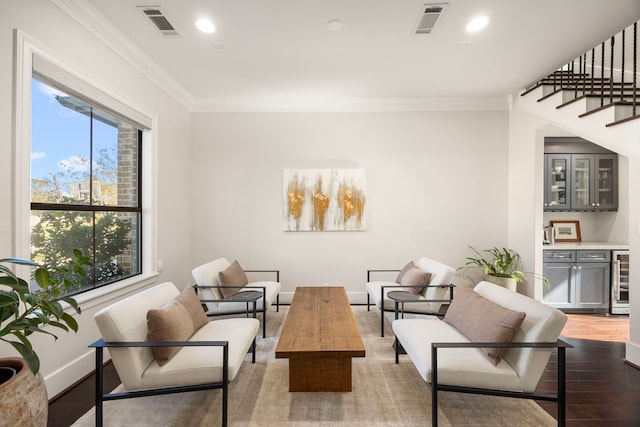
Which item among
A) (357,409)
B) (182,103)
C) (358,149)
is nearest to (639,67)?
(358,149)

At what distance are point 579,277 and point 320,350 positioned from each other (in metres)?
4.14

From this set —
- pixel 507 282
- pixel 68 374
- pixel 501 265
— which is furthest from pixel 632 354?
pixel 68 374

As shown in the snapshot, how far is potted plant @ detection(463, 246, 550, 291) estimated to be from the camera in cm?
433

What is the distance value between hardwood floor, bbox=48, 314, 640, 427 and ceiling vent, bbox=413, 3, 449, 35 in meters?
3.11

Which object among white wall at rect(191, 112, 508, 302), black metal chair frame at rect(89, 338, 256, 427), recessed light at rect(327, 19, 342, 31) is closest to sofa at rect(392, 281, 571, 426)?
black metal chair frame at rect(89, 338, 256, 427)

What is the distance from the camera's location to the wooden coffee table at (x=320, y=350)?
2.22 metres

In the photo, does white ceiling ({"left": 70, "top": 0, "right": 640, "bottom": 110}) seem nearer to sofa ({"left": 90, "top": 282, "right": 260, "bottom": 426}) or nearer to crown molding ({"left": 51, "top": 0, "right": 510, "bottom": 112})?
crown molding ({"left": 51, "top": 0, "right": 510, "bottom": 112})

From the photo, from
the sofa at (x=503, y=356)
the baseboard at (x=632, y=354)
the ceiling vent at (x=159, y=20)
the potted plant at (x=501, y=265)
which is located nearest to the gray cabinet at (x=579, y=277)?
the potted plant at (x=501, y=265)

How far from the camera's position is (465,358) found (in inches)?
81.2

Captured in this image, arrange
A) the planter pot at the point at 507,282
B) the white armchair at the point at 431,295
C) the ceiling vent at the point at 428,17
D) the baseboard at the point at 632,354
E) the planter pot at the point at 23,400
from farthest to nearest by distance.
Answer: the planter pot at the point at 507,282 → the white armchair at the point at 431,295 → the baseboard at the point at 632,354 → the ceiling vent at the point at 428,17 → the planter pot at the point at 23,400

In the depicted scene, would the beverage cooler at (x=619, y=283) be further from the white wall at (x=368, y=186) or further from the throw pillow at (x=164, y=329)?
the throw pillow at (x=164, y=329)

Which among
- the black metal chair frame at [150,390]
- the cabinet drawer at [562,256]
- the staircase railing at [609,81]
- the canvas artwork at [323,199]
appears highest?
the staircase railing at [609,81]

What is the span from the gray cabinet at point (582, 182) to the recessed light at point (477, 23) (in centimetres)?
284

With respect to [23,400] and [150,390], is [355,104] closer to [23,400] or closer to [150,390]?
[150,390]
